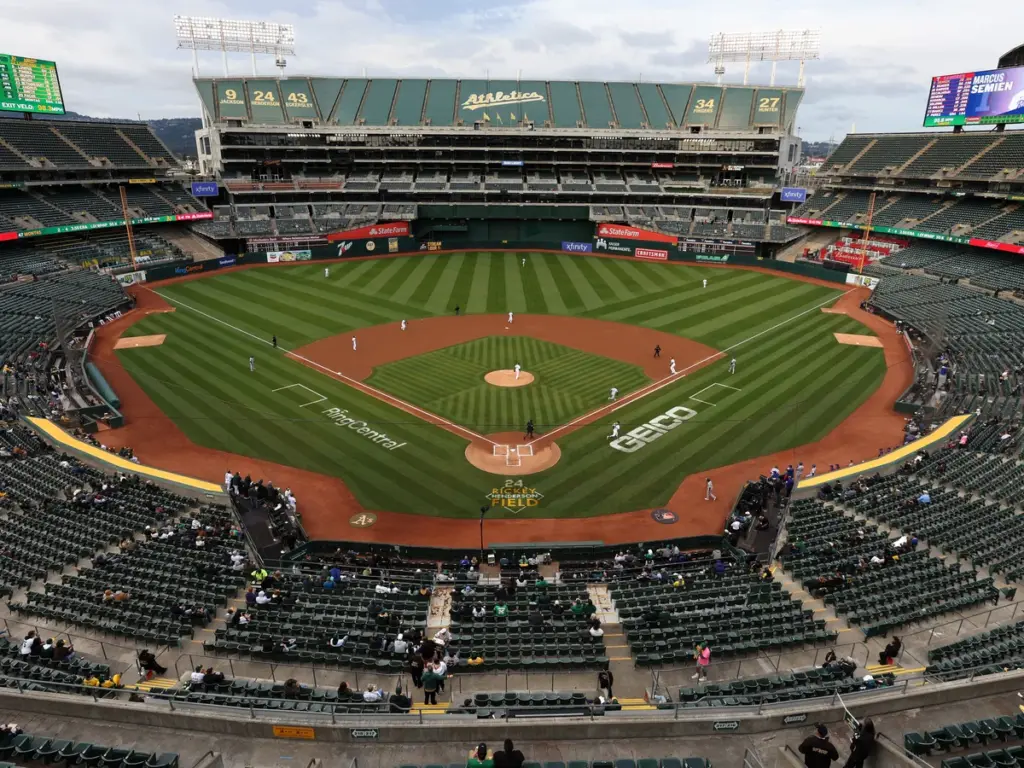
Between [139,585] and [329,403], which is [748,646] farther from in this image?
[329,403]

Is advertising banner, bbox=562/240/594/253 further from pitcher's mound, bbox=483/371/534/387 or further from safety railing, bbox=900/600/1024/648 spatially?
safety railing, bbox=900/600/1024/648

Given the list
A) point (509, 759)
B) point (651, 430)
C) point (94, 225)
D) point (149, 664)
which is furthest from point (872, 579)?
point (94, 225)

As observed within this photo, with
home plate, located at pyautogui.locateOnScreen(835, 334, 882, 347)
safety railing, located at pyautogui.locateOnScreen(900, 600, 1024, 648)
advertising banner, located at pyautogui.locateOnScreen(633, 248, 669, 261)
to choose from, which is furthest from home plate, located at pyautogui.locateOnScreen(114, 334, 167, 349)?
advertising banner, located at pyautogui.locateOnScreen(633, 248, 669, 261)

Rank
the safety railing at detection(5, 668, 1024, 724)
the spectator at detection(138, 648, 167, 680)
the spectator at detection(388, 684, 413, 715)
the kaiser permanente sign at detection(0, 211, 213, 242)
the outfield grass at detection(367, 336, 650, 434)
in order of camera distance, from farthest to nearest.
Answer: the kaiser permanente sign at detection(0, 211, 213, 242) < the outfield grass at detection(367, 336, 650, 434) < the spectator at detection(138, 648, 167, 680) < the spectator at detection(388, 684, 413, 715) < the safety railing at detection(5, 668, 1024, 724)

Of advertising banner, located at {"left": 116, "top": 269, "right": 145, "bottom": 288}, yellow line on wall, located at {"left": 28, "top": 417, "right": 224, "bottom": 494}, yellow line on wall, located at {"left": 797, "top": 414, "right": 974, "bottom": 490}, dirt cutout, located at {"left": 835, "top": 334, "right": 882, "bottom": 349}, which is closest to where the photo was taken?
yellow line on wall, located at {"left": 28, "top": 417, "right": 224, "bottom": 494}

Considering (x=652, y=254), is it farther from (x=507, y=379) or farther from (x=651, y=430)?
(x=651, y=430)

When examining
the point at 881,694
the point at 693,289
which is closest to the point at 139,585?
the point at 881,694

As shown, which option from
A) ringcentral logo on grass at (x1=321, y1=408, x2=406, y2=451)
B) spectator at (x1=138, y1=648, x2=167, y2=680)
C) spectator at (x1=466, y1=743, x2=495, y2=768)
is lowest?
ringcentral logo on grass at (x1=321, y1=408, x2=406, y2=451)
